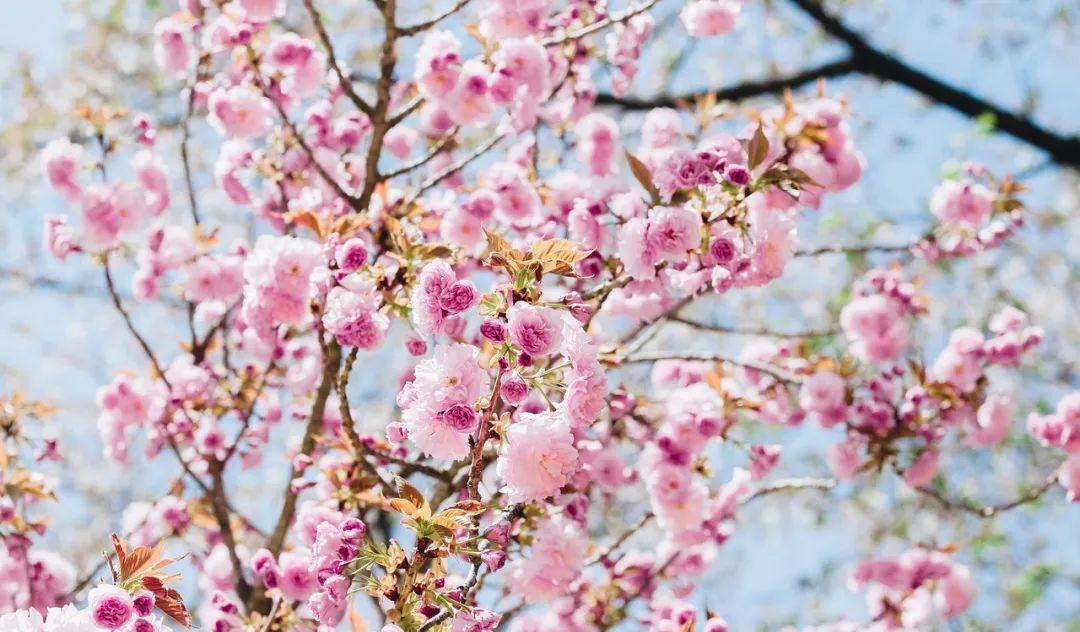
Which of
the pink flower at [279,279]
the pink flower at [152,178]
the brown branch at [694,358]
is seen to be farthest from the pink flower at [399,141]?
the pink flower at [279,279]

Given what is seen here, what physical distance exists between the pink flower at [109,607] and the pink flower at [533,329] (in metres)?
0.66

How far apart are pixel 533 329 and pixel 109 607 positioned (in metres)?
0.71

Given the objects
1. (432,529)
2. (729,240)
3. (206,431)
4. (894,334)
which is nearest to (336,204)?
(206,431)

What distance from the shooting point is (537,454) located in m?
1.67

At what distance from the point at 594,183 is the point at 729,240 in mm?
777

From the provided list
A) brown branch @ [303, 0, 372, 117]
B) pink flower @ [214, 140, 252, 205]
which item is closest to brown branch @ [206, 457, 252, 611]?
pink flower @ [214, 140, 252, 205]

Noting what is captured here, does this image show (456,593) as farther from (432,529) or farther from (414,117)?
(414,117)

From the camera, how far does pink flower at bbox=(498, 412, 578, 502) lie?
1665 mm

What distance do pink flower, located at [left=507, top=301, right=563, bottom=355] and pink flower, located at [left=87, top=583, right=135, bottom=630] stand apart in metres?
0.66

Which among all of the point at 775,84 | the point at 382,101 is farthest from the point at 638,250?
the point at 775,84

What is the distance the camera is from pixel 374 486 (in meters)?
2.35

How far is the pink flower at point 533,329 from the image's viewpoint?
1.54 m

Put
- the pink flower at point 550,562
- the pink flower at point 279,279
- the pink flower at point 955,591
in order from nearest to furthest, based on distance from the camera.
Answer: the pink flower at point 279,279
the pink flower at point 550,562
the pink flower at point 955,591

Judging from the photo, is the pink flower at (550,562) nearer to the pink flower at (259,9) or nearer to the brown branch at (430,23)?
the brown branch at (430,23)
